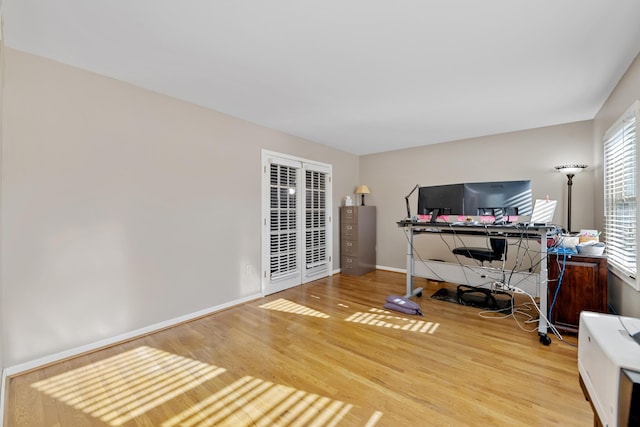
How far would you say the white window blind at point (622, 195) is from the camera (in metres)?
2.04


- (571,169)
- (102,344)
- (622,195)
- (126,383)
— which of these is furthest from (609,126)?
(102,344)

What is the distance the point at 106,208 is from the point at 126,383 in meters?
1.40

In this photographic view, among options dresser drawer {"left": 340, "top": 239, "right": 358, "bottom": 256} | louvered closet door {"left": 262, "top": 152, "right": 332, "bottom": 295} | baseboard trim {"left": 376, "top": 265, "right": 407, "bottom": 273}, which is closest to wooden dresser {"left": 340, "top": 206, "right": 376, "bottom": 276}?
dresser drawer {"left": 340, "top": 239, "right": 358, "bottom": 256}

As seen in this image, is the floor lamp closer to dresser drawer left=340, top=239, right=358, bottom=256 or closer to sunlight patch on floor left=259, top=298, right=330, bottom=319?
dresser drawer left=340, top=239, right=358, bottom=256

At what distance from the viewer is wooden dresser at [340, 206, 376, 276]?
15.7 feet

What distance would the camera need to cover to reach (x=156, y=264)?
104 inches

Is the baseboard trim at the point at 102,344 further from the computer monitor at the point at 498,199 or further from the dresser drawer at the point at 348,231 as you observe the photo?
the computer monitor at the point at 498,199

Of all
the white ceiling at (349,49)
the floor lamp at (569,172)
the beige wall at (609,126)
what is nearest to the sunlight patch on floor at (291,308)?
the white ceiling at (349,49)

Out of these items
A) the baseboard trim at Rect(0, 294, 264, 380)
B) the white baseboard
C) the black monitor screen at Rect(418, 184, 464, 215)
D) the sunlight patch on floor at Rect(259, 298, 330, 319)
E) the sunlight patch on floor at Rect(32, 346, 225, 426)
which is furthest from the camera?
the white baseboard

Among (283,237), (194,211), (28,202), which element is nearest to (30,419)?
(28,202)

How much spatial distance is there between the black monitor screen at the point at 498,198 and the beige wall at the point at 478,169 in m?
1.36

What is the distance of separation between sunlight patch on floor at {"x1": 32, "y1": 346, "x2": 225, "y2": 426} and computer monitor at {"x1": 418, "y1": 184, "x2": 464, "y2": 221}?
2.57 metres

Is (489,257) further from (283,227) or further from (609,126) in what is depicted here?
(283,227)

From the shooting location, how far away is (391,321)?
2820 mm
